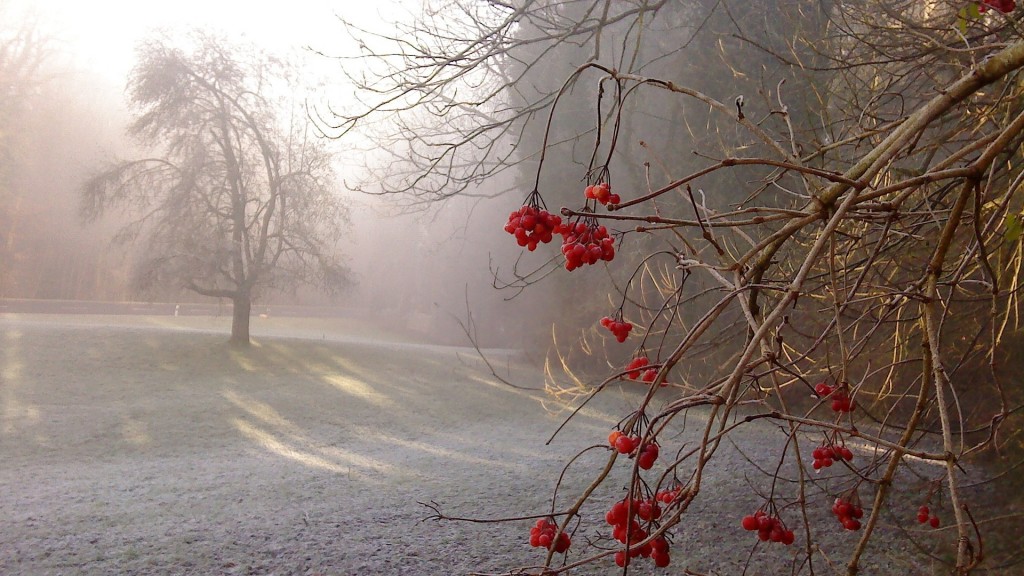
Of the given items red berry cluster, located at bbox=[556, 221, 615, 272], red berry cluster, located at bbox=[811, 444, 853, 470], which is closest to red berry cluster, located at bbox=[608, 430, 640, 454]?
red berry cluster, located at bbox=[556, 221, 615, 272]

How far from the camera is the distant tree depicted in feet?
31.5

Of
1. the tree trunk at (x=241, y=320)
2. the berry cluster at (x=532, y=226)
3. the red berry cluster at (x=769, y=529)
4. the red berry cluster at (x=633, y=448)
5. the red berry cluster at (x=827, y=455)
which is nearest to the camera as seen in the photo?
the red berry cluster at (x=633, y=448)

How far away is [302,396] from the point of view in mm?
7941

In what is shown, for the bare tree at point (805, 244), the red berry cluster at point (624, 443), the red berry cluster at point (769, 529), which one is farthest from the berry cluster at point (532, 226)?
the red berry cluster at point (769, 529)

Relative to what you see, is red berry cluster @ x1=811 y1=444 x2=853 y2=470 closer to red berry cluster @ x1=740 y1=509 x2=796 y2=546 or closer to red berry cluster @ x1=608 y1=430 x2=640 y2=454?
red berry cluster @ x1=740 y1=509 x2=796 y2=546

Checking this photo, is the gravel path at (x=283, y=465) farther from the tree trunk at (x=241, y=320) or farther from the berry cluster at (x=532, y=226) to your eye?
the berry cluster at (x=532, y=226)

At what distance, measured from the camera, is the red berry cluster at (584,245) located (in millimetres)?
1134

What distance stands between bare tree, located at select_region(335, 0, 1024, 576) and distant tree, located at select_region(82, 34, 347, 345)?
3.49m

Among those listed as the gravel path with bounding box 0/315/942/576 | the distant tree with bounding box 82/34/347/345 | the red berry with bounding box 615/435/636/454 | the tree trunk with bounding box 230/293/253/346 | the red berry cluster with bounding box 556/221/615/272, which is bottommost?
the gravel path with bounding box 0/315/942/576

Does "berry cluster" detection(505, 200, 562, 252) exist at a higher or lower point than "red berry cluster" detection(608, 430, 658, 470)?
higher

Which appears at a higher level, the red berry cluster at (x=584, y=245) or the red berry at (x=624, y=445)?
the red berry cluster at (x=584, y=245)

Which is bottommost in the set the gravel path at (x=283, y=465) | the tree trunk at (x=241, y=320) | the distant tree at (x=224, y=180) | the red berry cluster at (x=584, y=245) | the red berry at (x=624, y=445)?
the gravel path at (x=283, y=465)

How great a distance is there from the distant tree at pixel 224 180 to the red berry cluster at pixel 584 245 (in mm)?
9284

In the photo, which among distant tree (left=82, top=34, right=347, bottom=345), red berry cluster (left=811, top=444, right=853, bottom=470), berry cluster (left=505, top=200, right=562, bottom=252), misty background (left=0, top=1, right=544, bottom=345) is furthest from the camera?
misty background (left=0, top=1, right=544, bottom=345)
